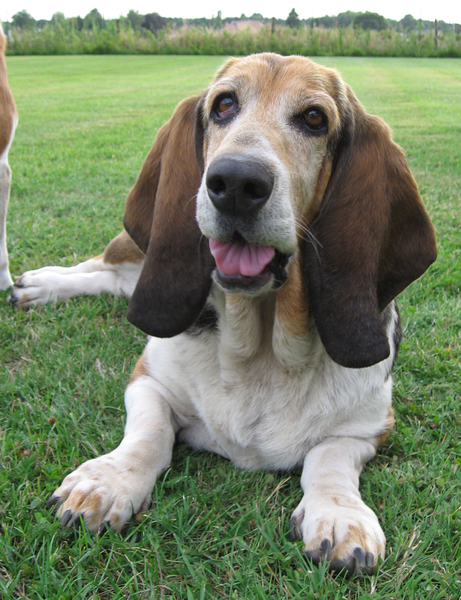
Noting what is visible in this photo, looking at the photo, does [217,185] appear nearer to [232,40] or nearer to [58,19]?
[232,40]

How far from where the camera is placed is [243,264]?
2217 mm

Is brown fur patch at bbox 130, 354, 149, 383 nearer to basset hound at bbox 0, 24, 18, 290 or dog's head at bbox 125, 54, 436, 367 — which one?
dog's head at bbox 125, 54, 436, 367

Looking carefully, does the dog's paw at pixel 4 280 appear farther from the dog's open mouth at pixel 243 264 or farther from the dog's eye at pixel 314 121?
the dog's eye at pixel 314 121

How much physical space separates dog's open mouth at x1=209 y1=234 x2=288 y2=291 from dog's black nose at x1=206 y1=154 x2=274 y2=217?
17cm

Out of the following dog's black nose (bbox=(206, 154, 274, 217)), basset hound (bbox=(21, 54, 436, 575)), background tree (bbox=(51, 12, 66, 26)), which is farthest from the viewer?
background tree (bbox=(51, 12, 66, 26))

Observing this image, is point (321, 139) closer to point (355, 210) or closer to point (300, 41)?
point (355, 210)

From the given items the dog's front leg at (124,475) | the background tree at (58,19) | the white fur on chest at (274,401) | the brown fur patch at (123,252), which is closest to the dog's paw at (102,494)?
the dog's front leg at (124,475)

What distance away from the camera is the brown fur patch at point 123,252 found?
167 inches

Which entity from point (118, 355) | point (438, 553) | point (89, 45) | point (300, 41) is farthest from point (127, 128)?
point (89, 45)

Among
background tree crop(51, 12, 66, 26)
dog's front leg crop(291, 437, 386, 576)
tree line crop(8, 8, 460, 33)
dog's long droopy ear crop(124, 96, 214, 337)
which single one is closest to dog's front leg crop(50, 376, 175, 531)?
dog's long droopy ear crop(124, 96, 214, 337)

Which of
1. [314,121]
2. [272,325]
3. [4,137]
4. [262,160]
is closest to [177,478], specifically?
[272,325]

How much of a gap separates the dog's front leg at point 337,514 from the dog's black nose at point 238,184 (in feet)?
3.72

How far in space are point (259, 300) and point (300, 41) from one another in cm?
3883

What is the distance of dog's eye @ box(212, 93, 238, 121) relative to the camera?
2524mm
